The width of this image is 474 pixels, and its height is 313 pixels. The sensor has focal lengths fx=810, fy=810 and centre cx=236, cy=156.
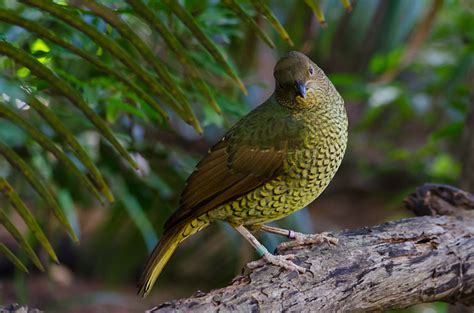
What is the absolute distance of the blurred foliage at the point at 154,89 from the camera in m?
1.93

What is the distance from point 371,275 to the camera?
2.23 meters

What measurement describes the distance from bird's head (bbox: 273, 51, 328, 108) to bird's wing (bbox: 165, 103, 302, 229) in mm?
46

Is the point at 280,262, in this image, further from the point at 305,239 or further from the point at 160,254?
the point at 160,254

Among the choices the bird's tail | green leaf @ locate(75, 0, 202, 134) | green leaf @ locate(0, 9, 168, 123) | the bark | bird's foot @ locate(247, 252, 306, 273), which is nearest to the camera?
green leaf @ locate(0, 9, 168, 123)

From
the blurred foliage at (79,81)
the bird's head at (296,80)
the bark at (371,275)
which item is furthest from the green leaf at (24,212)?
the bird's head at (296,80)

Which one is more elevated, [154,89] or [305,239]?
[154,89]

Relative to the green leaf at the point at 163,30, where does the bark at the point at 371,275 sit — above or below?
below

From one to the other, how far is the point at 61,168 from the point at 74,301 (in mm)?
1290

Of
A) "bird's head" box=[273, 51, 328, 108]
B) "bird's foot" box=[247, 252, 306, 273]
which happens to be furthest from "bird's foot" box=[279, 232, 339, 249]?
"bird's head" box=[273, 51, 328, 108]

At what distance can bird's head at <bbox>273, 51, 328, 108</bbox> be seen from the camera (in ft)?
7.95

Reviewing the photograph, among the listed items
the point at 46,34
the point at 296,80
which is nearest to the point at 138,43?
the point at 46,34

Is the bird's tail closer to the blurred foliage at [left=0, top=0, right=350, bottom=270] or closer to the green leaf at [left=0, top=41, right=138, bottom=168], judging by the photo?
the blurred foliage at [left=0, top=0, right=350, bottom=270]

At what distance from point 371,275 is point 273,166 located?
440mm

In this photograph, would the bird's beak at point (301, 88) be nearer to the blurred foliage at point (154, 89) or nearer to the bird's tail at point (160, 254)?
the blurred foliage at point (154, 89)
